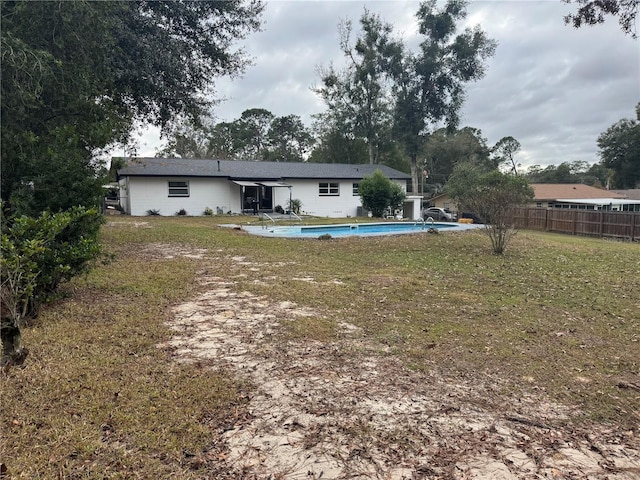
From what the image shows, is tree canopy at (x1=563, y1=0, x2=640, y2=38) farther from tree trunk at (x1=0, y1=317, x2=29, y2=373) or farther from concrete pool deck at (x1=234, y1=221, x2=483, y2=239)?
concrete pool deck at (x1=234, y1=221, x2=483, y2=239)

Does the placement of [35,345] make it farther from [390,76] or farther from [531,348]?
[390,76]

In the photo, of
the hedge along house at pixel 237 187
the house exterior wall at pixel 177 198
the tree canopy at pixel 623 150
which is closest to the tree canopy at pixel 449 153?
the tree canopy at pixel 623 150

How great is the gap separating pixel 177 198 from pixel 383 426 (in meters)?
24.1

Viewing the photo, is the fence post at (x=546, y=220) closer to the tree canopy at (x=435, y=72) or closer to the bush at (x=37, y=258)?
the tree canopy at (x=435, y=72)

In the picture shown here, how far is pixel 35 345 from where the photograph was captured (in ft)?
12.4

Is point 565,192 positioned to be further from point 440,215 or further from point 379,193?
point 379,193

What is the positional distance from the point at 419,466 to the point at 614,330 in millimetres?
4021

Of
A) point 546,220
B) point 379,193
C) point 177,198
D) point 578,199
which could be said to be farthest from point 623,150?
point 177,198

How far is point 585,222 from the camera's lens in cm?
2405

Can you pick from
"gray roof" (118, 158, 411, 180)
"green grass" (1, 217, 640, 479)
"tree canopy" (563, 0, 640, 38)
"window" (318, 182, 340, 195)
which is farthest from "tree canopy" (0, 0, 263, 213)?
"window" (318, 182, 340, 195)

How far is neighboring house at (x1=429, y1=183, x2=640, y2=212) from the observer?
120 feet

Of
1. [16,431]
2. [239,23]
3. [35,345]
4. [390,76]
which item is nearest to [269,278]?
[35,345]

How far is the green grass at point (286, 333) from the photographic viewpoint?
2.44m

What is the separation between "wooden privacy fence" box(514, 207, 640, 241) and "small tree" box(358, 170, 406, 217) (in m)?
7.13
